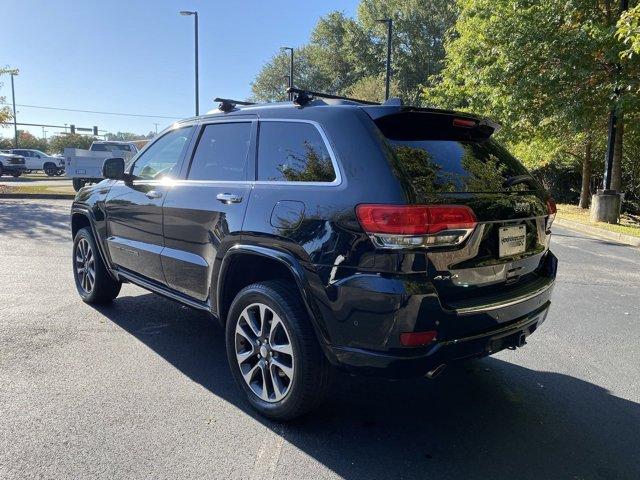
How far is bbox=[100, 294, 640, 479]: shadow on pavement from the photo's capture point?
2.64 meters

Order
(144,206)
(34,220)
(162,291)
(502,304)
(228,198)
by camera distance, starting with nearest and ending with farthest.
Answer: (502,304)
(228,198)
(162,291)
(144,206)
(34,220)

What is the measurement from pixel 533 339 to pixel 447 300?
7.82 ft

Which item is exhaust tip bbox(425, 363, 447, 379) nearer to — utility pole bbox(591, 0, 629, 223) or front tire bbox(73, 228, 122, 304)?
front tire bbox(73, 228, 122, 304)

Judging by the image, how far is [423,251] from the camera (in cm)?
245

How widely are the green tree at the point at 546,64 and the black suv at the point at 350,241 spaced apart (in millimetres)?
11129

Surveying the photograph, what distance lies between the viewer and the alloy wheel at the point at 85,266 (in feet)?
16.9

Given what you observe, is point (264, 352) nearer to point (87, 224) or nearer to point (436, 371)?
point (436, 371)

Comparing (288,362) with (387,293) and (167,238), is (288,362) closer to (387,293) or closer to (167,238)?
(387,293)

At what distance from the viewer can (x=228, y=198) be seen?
10.8 feet

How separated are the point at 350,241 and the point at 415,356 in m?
0.65

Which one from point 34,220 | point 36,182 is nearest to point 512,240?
point 34,220

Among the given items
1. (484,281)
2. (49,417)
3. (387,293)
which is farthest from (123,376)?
(484,281)

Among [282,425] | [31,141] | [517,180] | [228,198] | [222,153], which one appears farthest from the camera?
[31,141]

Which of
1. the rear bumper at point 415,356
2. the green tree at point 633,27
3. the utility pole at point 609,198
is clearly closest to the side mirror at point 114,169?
the rear bumper at point 415,356
